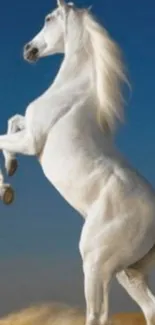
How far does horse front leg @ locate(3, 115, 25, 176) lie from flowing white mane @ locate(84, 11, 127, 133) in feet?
1.92

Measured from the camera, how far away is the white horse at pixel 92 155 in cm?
477

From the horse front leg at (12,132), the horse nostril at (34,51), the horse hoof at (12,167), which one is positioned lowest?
the horse hoof at (12,167)

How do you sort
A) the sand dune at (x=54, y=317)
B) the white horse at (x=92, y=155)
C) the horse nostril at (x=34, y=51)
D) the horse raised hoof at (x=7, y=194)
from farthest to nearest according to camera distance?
the sand dune at (x=54, y=317) < the horse nostril at (x=34, y=51) < the horse raised hoof at (x=7, y=194) < the white horse at (x=92, y=155)

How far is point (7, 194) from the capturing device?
5305 millimetres

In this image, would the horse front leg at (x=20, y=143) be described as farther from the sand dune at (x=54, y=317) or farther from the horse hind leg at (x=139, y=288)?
the sand dune at (x=54, y=317)

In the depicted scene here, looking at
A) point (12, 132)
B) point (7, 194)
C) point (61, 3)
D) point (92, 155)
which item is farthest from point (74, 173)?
point (61, 3)

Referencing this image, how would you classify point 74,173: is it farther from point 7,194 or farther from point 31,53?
point 31,53

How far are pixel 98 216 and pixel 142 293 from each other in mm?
658

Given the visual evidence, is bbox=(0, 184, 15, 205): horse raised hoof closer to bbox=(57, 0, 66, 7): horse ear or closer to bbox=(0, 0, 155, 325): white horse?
bbox=(0, 0, 155, 325): white horse

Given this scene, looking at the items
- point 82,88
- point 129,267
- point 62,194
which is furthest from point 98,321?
point 82,88

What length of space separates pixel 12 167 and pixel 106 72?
3.04 feet

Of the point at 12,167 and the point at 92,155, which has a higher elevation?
the point at 12,167

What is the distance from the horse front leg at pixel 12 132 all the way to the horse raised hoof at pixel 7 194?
185mm

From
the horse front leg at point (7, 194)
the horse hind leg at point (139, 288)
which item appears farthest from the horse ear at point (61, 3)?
the horse hind leg at point (139, 288)
